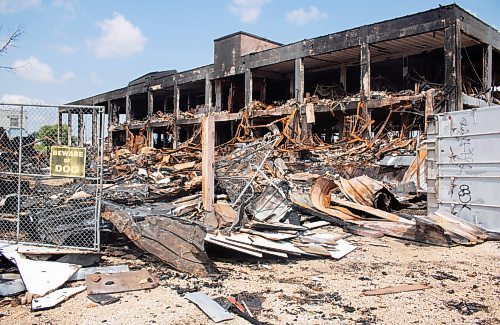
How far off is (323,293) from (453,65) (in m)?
14.2

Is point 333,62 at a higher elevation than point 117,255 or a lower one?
higher

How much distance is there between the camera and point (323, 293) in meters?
4.80

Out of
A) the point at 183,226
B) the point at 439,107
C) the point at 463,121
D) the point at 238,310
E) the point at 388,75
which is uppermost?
the point at 388,75

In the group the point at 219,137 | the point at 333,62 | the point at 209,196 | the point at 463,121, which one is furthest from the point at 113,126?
the point at 463,121

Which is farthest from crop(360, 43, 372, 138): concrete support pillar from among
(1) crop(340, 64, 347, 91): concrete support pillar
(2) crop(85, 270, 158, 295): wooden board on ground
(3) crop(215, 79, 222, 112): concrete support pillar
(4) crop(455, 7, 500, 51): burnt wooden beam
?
(2) crop(85, 270, 158, 295): wooden board on ground

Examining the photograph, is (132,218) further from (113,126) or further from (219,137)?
(113,126)

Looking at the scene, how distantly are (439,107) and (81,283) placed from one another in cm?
1528

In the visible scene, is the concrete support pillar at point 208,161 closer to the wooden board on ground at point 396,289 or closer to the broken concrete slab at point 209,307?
the broken concrete slab at point 209,307

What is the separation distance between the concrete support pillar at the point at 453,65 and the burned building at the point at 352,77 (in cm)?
3

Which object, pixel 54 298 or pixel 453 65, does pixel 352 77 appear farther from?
pixel 54 298

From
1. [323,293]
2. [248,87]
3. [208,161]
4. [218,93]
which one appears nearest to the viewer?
[323,293]

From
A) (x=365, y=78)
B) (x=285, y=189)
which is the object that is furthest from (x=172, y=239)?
(x=365, y=78)

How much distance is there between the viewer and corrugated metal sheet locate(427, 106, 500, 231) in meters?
7.52

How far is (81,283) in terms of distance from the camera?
5.02 m
